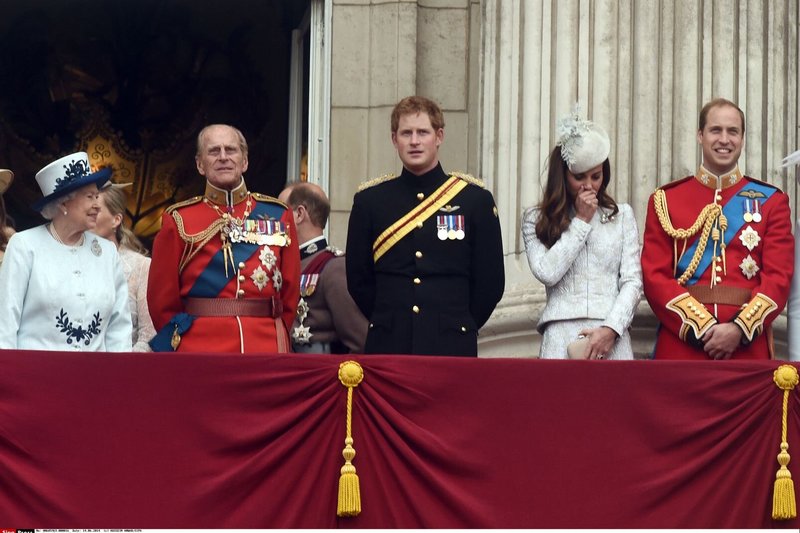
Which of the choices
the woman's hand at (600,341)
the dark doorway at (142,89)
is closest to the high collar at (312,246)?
the woman's hand at (600,341)

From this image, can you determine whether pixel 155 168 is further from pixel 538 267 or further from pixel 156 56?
pixel 538 267

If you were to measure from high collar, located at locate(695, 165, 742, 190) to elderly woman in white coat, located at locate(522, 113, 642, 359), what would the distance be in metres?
0.39

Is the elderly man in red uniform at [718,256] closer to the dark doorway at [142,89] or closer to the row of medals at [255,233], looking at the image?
the row of medals at [255,233]

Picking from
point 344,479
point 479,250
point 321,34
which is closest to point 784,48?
point 321,34

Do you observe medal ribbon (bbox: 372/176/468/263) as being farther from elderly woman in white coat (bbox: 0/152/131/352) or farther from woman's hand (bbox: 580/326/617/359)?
elderly woman in white coat (bbox: 0/152/131/352)


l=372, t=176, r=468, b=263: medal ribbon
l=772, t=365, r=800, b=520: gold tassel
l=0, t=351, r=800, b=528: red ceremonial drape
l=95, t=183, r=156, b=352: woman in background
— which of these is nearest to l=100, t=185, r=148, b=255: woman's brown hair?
l=95, t=183, r=156, b=352: woman in background

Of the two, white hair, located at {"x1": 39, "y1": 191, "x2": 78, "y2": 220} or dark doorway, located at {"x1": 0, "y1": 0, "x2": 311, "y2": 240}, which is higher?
dark doorway, located at {"x1": 0, "y1": 0, "x2": 311, "y2": 240}

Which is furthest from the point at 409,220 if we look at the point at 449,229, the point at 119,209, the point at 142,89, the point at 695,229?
the point at 142,89

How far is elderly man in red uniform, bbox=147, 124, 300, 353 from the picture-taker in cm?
848

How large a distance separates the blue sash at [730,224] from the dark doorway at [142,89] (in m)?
6.89

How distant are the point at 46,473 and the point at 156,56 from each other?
855cm

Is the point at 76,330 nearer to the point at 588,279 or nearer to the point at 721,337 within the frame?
the point at 588,279

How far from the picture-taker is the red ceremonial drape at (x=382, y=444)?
763cm

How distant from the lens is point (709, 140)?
8906mm
